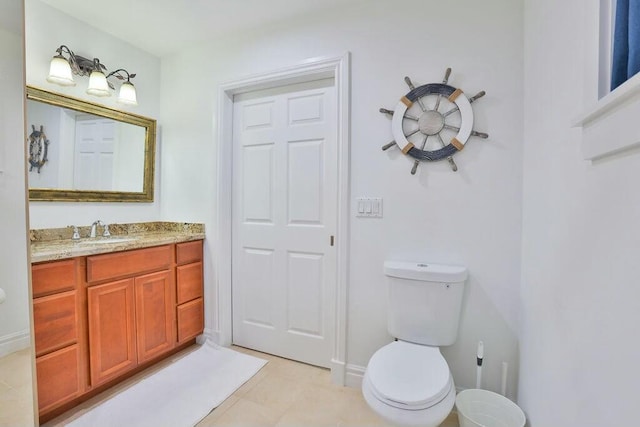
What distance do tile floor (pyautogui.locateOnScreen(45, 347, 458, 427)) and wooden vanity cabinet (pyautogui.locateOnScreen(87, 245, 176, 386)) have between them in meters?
0.17

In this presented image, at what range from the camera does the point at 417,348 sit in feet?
4.82

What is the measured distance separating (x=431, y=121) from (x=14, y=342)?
2215 millimetres

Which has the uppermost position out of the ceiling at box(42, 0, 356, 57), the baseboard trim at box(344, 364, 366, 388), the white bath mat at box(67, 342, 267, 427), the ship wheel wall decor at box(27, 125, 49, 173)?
the ceiling at box(42, 0, 356, 57)

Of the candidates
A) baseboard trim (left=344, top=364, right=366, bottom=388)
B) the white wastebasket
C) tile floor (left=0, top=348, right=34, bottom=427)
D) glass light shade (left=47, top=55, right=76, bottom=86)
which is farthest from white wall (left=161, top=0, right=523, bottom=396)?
tile floor (left=0, top=348, right=34, bottom=427)

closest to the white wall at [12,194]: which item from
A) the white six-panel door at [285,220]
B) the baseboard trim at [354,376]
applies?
the white six-panel door at [285,220]

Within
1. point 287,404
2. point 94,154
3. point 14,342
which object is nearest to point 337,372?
point 287,404

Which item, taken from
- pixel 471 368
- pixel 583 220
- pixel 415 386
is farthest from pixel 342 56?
pixel 471 368

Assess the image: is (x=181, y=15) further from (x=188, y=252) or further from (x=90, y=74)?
(x=188, y=252)

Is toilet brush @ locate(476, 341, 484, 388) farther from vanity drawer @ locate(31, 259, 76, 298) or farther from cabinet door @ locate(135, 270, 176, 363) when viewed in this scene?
vanity drawer @ locate(31, 259, 76, 298)

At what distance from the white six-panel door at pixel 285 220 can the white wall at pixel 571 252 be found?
1.08m

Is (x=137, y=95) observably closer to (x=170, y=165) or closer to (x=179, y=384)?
(x=170, y=165)

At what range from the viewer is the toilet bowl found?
1.11 metres

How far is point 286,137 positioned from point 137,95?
1.33m

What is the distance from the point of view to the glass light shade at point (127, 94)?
2.23m
